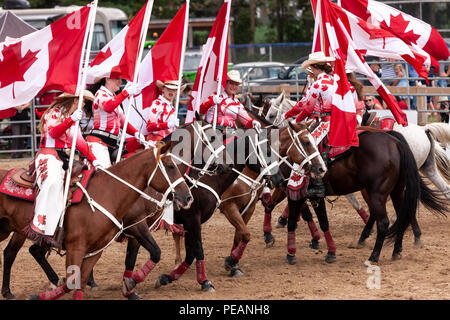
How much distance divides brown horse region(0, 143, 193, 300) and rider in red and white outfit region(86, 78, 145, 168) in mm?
1094

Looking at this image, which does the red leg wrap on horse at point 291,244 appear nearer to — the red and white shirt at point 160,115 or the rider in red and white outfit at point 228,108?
the rider in red and white outfit at point 228,108

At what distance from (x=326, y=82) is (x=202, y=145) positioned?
223 cm

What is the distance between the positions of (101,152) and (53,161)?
3.69 ft

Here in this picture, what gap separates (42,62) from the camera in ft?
24.2

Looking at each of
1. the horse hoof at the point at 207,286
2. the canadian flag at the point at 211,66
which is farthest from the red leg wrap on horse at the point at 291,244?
the canadian flag at the point at 211,66

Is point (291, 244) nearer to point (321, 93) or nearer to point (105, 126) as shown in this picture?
point (321, 93)

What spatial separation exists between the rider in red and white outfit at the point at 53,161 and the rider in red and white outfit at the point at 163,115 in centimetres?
121

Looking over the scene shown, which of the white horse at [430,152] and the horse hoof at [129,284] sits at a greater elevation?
the white horse at [430,152]

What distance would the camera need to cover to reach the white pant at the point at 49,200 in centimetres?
670

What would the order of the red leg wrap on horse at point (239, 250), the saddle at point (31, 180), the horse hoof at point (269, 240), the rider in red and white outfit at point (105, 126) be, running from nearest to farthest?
the saddle at point (31, 180) < the rider in red and white outfit at point (105, 126) < the red leg wrap on horse at point (239, 250) < the horse hoof at point (269, 240)

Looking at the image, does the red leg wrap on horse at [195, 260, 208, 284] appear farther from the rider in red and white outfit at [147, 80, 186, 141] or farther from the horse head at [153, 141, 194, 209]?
the rider in red and white outfit at [147, 80, 186, 141]

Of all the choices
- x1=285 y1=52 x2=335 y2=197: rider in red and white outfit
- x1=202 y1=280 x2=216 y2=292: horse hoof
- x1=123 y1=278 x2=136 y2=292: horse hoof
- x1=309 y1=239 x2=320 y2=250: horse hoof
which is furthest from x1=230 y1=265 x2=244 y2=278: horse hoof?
x1=309 y1=239 x2=320 y2=250: horse hoof
